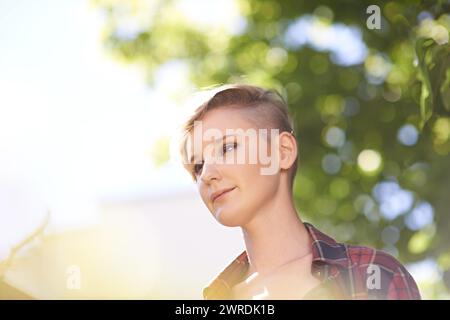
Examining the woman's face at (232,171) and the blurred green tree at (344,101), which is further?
the blurred green tree at (344,101)

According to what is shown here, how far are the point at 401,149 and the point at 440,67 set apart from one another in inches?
35.5

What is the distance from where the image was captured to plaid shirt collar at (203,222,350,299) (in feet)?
5.03

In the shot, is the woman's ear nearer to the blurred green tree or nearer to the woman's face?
the woman's face

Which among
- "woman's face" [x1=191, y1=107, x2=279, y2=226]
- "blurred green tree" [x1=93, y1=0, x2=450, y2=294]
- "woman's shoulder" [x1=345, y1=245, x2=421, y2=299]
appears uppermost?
"blurred green tree" [x1=93, y1=0, x2=450, y2=294]

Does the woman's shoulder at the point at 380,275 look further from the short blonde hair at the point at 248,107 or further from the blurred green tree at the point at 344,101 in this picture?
the blurred green tree at the point at 344,101

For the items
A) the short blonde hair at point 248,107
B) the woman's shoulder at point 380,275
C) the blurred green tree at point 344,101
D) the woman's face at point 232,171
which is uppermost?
the blurred green tree at point 344,101

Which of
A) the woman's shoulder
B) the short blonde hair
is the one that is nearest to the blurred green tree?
the short blonde hair

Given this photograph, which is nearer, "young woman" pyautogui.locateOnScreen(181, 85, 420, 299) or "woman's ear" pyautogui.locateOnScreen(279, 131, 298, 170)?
"young woman" pyautogui.locateOnScreen(181, 85, 420, 299)

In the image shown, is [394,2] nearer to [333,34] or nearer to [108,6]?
[333,34]

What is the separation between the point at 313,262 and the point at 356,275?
0.09 m

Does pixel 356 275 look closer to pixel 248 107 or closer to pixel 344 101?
pixel 248 107

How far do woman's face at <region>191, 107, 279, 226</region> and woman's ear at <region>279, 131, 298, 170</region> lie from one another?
0.08 ft

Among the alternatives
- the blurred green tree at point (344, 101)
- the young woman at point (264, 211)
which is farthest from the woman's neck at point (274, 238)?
the blurred green tree at point (344, 101)

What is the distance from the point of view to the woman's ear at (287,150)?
1668mm
